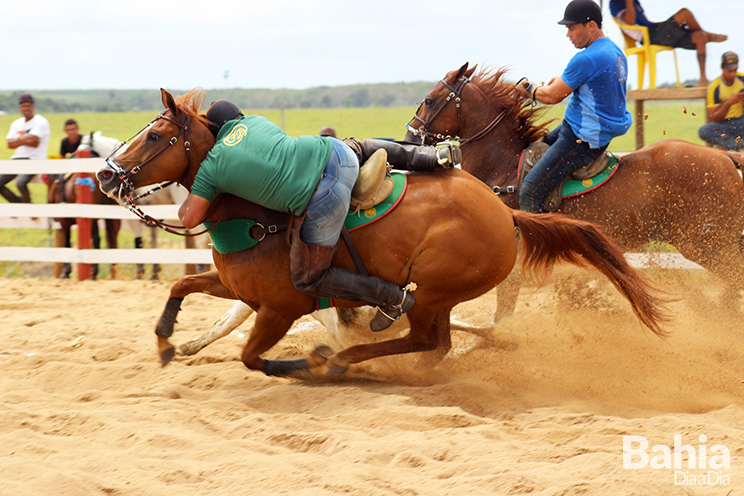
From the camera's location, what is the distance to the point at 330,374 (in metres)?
4.12

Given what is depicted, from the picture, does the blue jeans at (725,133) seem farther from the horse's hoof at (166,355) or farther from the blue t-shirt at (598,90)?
the horse's hoof at (166,355)

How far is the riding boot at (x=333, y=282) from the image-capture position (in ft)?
11.8

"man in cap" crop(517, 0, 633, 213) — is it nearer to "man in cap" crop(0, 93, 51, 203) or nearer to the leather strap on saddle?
the leather strap on saddle

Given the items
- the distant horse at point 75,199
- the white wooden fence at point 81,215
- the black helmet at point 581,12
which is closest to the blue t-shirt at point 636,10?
the black helmet at point 581,12

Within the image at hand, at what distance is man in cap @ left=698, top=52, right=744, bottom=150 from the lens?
21.4ft

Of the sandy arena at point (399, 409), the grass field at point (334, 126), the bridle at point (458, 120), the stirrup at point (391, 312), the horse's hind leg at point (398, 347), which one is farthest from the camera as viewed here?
the grass field at point (334, 126)

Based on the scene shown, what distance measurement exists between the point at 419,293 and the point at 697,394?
1771mm

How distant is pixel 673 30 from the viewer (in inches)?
305

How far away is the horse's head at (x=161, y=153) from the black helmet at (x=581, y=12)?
8.83 ft

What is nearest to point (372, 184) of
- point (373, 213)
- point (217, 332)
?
point (373, 213)

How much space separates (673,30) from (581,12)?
13.1ft

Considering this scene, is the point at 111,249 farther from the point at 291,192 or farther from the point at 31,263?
the point at 291,192

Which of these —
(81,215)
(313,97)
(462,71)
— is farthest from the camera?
(313,97)

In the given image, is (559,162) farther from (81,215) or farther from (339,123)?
(339,123)
